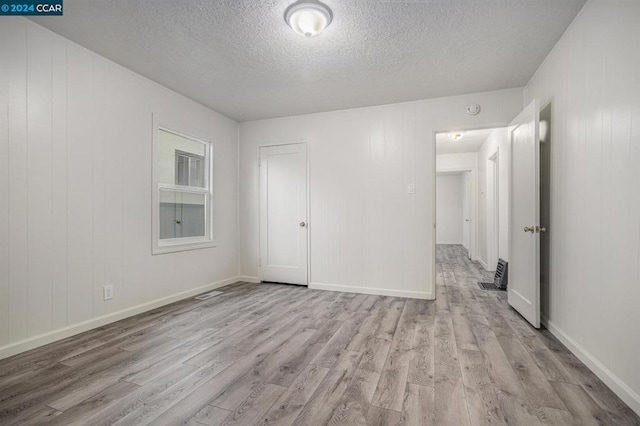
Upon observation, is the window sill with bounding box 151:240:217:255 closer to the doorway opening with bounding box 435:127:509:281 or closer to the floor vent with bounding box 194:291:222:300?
the floor vent with bounding box 194:291:222:300

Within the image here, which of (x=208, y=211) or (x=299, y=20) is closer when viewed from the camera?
(x=299, y=20)

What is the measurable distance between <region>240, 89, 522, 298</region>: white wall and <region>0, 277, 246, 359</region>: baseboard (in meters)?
1.81

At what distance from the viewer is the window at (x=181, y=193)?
343 cm

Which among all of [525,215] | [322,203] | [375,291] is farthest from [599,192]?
[322,203]

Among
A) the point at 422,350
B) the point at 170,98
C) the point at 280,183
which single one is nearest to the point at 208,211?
the point at 280,183

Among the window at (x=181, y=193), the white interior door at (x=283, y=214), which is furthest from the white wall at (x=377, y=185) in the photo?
the window at (x=181, y=193)

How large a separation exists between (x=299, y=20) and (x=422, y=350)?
8.43 ft

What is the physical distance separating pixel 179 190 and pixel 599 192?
3.92 m

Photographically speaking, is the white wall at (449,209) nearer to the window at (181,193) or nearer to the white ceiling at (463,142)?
the white ceiling at (463,142)

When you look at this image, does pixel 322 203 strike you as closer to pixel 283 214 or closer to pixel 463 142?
pixel 283 214

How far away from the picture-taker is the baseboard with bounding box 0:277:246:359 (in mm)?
2176

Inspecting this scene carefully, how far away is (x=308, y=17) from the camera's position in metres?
2.11

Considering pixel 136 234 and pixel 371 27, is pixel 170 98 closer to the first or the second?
pixel 136 234

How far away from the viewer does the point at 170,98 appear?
352 cm
